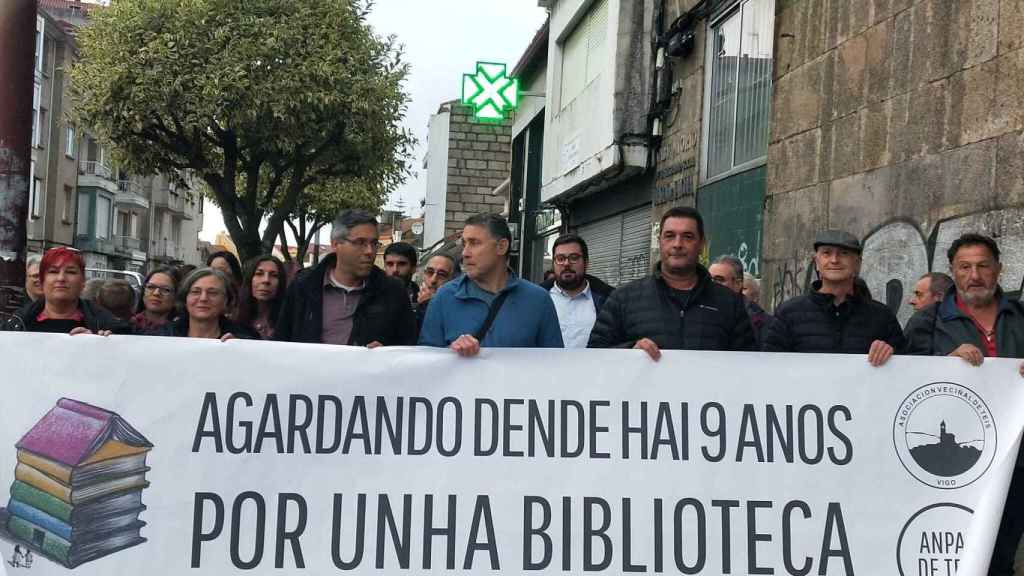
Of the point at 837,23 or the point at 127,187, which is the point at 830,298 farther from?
the point at 127,187

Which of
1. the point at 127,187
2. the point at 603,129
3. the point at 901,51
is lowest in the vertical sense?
the point at 901,51

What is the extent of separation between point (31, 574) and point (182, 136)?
56.5 ft

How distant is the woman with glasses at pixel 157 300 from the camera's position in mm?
6051

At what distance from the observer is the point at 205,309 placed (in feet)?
15.7

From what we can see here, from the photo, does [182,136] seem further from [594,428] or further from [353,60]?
[594,428]

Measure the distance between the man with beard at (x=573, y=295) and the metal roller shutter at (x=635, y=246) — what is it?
7139 millimetres

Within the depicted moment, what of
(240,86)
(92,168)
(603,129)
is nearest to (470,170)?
(240,86)

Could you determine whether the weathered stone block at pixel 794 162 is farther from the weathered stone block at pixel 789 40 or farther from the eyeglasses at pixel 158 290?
the eyeglasses at pixel 158 290

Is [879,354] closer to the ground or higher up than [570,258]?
closer to the ground

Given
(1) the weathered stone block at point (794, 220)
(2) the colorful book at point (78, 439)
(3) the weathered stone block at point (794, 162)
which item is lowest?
(2) the colorful book at point (78, 439)

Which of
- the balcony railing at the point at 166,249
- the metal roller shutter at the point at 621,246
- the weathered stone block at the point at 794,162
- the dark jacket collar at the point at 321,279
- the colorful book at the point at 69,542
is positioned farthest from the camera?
the balcony railing at the point at 166,249

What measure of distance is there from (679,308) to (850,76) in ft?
12.9

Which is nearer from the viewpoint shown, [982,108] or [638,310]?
[638,310]

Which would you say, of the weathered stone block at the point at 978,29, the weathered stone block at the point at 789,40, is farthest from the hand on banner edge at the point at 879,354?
the weathered stone block at the point at 789,40
